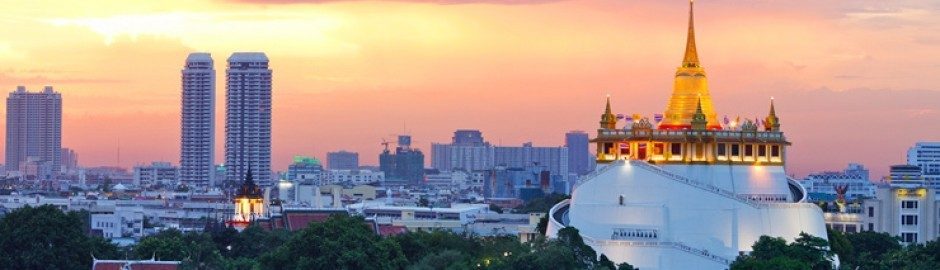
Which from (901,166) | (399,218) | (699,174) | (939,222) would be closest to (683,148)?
(699,174)

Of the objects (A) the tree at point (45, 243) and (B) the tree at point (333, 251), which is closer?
(B) the tree at point (333, 251)

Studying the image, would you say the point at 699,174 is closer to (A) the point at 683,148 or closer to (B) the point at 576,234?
A: (A) the point at 683,148

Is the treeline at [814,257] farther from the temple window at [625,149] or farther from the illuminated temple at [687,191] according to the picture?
the temple window at [625,149]

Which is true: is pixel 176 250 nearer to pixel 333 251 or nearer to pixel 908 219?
pixel 333 251

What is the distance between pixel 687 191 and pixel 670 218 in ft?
5.62

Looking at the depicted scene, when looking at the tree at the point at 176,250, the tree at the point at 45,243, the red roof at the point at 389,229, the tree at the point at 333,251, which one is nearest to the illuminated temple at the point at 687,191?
the tree at the point at 333,251

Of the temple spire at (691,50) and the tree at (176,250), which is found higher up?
the temple spire at (691,50)

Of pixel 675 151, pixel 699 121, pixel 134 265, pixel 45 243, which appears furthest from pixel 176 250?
pixel 699 121

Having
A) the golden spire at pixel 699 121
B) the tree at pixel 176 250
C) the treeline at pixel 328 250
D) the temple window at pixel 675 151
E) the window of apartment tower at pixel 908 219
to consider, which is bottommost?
the tree at pixel 176 250

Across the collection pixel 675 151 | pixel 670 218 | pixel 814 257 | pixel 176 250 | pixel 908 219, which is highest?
pixel 675 151

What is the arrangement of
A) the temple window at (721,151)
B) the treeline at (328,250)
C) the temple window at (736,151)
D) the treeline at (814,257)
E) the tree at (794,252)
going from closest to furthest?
1. the treeline at (814,257)
2. the treeline at (328,250)
3. the tree at (794,252)
4. the temple window at (721,151)
5. the temple window at (736,151)

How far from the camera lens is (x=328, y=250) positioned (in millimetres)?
100375

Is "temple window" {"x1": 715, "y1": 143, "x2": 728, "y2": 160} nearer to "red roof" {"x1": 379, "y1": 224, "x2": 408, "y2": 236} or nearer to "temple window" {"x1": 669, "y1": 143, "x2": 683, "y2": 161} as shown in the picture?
"temple window" {"x1": 669, "y1": 143, "x2": 683, "y2": 161}

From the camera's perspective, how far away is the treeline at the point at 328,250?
98.5m
